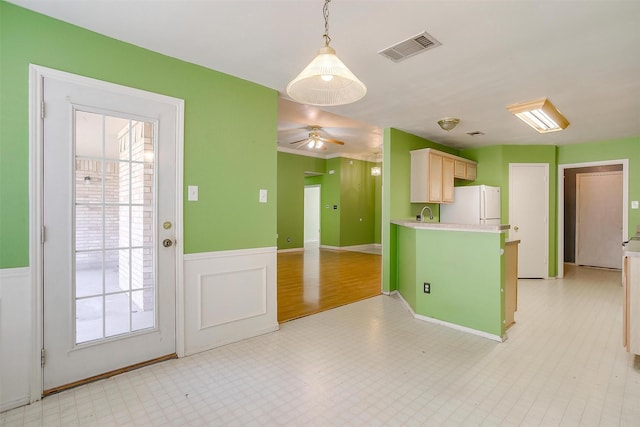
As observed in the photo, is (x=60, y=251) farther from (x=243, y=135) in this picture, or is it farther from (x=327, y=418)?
(x=327, y=418)

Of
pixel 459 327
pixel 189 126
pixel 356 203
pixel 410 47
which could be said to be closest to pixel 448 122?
pixel 410 47

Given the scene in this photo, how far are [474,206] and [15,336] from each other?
578 cm

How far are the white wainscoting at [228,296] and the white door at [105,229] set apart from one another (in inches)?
6.6

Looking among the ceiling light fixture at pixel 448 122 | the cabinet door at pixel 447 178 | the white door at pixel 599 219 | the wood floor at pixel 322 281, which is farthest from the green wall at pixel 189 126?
the white door at pixel 599 219

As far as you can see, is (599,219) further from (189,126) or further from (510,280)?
(189,126)

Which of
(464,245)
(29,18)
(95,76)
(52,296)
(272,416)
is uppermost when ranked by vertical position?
(29,18)

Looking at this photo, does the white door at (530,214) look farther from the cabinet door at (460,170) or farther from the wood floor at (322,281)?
the wood floor at (322,281)

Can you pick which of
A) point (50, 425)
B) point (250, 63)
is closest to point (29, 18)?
point (250, 63)

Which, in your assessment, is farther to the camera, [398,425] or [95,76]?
[95,76]

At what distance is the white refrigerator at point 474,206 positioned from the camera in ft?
17.5

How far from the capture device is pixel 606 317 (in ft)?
11.8

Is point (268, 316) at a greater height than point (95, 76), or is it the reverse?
point (95, 76)

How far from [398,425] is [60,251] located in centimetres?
241

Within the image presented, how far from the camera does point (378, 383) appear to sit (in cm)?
220
